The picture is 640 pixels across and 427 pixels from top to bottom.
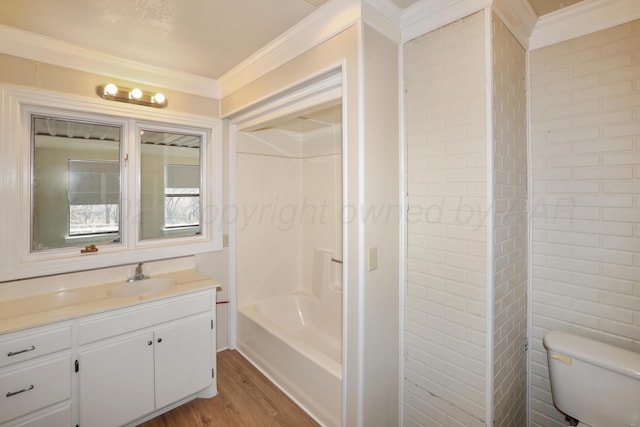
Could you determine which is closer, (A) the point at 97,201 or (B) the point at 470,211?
(B) the point at 470,211

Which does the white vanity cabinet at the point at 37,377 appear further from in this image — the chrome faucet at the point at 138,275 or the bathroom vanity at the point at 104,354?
the chrome faucet at the point at 138,275

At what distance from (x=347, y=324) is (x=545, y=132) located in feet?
5.36

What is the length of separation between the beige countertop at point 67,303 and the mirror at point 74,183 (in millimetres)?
359

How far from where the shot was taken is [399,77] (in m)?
1.72

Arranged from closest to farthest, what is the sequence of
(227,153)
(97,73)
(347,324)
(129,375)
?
(347,324)
(129,375)
(97,73)
(227,153)

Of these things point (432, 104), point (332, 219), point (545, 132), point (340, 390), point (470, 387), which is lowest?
point (340, 390)

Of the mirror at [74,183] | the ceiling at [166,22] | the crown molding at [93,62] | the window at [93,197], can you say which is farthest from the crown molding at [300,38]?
the window at [93,197]

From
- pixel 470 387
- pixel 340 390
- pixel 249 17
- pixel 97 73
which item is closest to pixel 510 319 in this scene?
pixel 470 387

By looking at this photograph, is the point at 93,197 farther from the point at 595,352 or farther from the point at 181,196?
the point at 595,352

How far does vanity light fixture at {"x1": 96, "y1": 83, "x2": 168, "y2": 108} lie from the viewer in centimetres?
210

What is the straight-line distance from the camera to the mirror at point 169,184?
2.46 m

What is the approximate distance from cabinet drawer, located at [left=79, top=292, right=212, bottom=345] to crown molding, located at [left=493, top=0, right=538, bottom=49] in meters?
2.47

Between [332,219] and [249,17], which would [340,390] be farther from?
[249,17]

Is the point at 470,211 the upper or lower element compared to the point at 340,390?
upper
